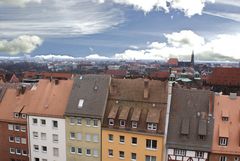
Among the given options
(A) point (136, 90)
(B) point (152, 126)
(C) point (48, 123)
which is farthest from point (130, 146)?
(C) point (48, 123)

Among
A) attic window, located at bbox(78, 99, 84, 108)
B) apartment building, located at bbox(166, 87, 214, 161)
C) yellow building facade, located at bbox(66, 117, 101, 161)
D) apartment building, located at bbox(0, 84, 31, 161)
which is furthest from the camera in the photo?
apartment building, located at bbox(0, 84, 31, 161)

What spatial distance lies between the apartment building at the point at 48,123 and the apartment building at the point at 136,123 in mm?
9289

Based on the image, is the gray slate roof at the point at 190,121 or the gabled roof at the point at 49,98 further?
the gabled roof at the point at 49,98

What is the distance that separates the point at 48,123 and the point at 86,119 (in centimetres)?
843

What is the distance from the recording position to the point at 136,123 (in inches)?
1925

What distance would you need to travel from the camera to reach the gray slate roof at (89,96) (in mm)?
51938

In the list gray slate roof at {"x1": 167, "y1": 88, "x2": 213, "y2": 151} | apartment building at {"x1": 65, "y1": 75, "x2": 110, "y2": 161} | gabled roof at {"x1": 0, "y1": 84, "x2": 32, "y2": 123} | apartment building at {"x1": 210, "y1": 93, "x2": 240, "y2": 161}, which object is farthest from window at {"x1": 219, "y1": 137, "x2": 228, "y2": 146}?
gabled roof at {"x1": 0, "y1": 84, "x2": 32, "y2": 123}

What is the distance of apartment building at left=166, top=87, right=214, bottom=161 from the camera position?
149ft

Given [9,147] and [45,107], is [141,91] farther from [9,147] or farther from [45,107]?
[9,147]

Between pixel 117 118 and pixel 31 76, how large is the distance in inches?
4241

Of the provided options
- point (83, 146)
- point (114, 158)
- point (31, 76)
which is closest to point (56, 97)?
point (83, 146)

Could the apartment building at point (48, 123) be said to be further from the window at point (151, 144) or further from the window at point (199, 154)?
the window at point (199, 154)

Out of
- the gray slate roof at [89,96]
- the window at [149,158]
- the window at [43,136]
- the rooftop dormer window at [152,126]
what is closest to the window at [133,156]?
the window at [149,158]

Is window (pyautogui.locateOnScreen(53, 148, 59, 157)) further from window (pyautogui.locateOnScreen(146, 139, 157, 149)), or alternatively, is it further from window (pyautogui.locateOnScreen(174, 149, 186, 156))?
window (pyautogui.locateOnScreen(174, 149, 186, 156))
